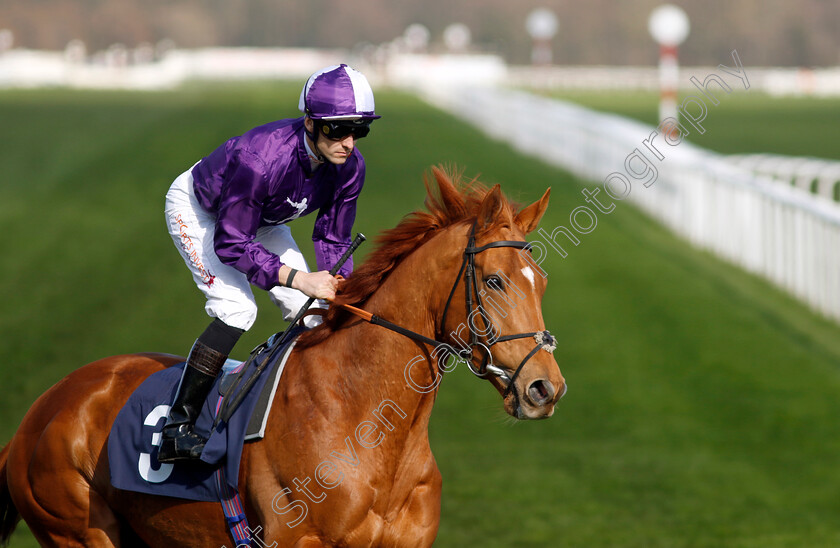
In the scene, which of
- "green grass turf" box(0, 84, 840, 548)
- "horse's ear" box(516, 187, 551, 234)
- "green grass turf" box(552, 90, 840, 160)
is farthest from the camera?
"green grass turf" box(552, 90, 840, 160)

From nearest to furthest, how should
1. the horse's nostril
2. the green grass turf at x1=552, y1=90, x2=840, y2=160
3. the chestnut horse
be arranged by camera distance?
the horse's nostril → the chestnut horse → the green grass turf at x1=552, y1=90, x2=840, y2=160

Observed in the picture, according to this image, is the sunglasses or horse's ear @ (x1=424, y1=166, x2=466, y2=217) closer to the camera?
horse's ear @ (x1=424, y1=166, x2=466, y2=217)

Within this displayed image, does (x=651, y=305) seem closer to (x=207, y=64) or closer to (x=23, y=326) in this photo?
(x=23, y=326)

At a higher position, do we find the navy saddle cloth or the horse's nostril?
the horse's nostril

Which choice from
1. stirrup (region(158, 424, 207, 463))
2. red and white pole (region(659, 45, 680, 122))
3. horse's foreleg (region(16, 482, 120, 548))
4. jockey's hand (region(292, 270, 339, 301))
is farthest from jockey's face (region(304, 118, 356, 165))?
red and white pole (region(659, 45, 680, 122))

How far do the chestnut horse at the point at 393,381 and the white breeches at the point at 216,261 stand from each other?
0.87ft

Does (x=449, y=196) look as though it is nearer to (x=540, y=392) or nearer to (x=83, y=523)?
(x=540, y=392)

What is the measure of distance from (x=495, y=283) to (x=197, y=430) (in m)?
1.16

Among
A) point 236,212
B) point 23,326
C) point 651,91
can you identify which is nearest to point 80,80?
point 651,91

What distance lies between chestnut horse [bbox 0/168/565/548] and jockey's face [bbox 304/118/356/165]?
305 millimetres

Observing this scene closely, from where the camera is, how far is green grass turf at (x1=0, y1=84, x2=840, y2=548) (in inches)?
252

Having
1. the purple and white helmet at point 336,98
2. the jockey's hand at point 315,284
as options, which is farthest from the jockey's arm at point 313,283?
the purple and white helmet at point 336,98

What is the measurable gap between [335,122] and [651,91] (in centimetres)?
4952

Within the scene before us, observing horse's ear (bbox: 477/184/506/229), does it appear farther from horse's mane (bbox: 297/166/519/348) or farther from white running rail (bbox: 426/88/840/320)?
white running rail (bbox: 426/88/840/320)
